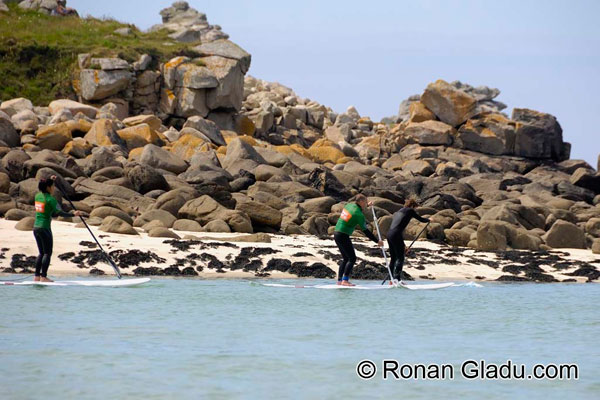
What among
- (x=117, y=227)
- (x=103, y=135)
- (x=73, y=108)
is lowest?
(x=117, y=227)

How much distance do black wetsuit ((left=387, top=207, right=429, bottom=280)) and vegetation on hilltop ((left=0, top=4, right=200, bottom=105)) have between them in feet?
109

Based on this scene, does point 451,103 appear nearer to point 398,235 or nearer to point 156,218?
point 156,218

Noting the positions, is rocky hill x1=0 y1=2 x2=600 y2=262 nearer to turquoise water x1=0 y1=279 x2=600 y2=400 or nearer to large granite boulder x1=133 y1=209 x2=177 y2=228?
large granite boulder x1=133 y1=209 x2=177 y2=228

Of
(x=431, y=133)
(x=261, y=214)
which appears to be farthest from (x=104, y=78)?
(x=261, y=214)

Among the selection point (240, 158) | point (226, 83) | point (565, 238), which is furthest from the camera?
point (226, 83)

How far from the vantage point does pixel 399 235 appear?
17.6 metres

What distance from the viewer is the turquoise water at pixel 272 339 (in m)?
8.84

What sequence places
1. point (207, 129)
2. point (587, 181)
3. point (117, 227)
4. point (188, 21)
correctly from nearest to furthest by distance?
point (117, 227)
point (207, 129)
point (587, 181)
point (188, 21)

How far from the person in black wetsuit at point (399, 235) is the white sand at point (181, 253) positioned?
8.22 ft

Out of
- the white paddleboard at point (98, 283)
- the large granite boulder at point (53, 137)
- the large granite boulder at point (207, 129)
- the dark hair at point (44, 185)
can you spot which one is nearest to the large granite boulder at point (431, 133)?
the large granite boulder at point (207, 129)

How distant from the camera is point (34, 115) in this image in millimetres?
38656

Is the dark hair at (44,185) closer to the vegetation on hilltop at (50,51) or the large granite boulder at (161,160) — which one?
the large granite boulder at (161,160)

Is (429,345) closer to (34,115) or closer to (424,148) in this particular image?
(34,115)

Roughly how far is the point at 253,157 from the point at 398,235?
1755 centimetres
